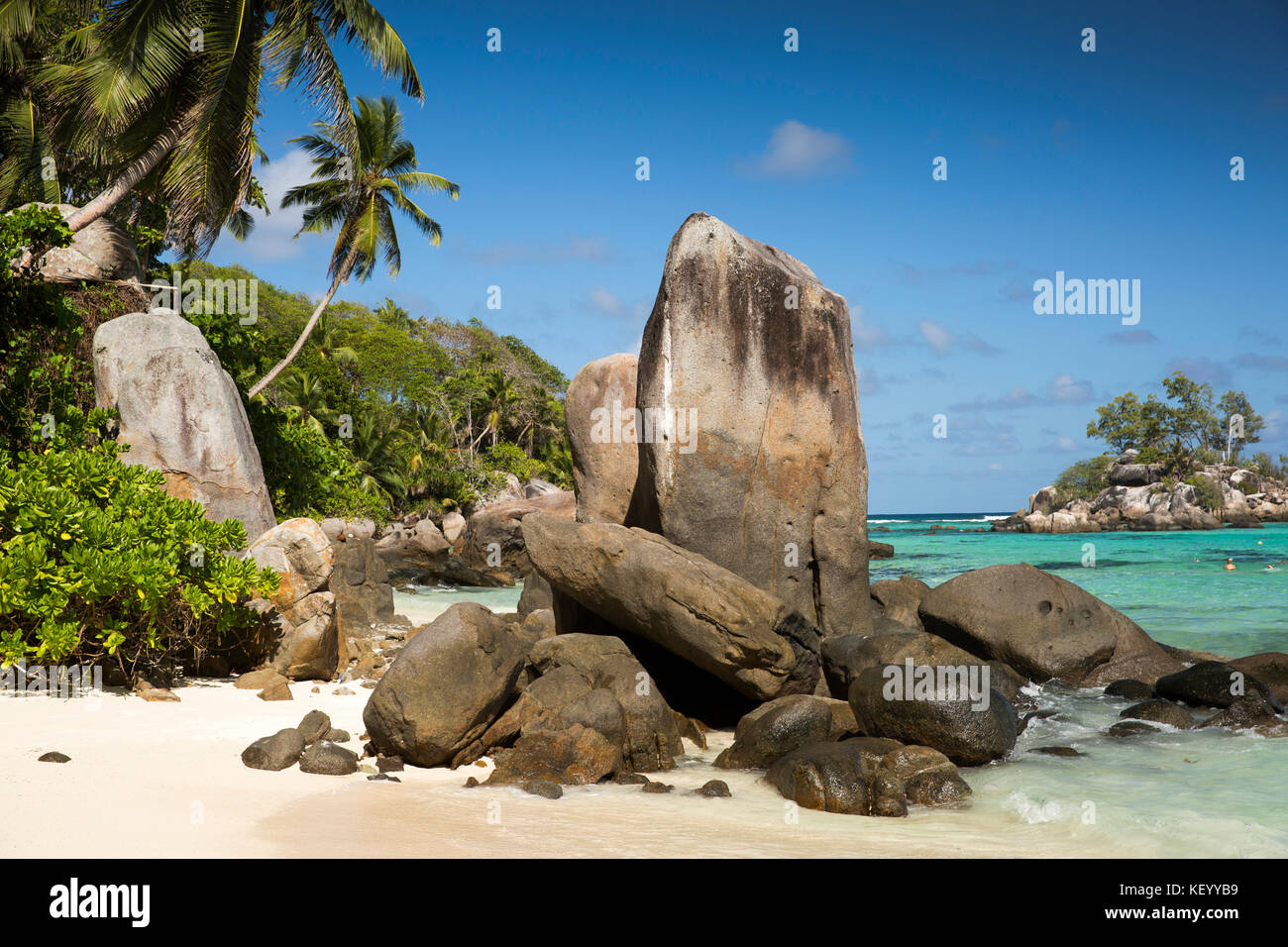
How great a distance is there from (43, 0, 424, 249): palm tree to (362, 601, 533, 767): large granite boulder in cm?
1075

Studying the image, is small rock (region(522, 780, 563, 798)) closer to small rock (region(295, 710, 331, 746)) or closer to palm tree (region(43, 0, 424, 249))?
small rock (region(295, 710, 331, 746))

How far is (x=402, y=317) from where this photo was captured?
174 feet

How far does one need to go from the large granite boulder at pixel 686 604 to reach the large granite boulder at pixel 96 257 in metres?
10.4

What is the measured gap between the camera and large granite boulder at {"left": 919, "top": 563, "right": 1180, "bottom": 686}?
40.6ft

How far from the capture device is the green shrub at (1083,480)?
6762cm

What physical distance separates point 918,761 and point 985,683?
57.1 inches

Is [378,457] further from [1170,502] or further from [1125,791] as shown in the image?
[1170,502]

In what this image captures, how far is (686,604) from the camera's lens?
8.87 meters

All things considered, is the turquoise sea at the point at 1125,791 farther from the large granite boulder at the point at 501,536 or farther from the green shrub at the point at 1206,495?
the green shrub at the point at 1206,495

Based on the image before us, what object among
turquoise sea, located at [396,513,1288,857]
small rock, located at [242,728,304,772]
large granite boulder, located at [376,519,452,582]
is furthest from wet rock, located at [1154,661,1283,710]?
large granite boulder, located at [376,519,452,582]

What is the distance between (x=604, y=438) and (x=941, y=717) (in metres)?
5.93

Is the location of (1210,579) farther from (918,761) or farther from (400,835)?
(400,835)

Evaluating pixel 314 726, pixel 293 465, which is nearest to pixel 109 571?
pixel 314 726
